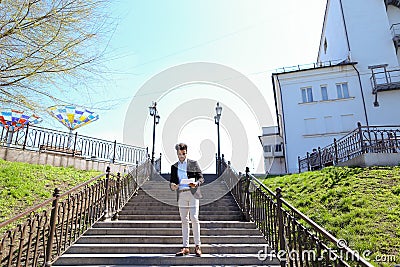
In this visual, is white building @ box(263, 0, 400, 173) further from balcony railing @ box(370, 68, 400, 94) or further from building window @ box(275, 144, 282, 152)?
building window @ box(275, 144, 282, 152)

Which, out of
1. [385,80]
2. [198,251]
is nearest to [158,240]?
Answer: [198,251]

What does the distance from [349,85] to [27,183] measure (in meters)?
20.3

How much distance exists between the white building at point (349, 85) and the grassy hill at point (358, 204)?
994 centimetres

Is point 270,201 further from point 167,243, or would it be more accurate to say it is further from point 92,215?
point 92,215

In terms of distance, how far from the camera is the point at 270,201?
4.76 meters

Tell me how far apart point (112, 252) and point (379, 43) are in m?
22.5

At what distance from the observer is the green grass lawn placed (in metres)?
6.58

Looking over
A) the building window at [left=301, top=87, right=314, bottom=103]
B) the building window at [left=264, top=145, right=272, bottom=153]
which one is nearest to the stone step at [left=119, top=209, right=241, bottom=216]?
the building window at [left=301, top=87, right=314, bottom=103]

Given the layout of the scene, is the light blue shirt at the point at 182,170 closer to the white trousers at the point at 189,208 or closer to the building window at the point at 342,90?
the white trousers at the point at 189,208

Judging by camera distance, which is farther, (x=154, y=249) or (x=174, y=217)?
(x=174, y=217)

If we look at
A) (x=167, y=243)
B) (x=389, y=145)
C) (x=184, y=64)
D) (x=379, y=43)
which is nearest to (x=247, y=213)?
(x=167, y=243)

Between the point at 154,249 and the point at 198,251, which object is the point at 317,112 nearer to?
the point at 198,251

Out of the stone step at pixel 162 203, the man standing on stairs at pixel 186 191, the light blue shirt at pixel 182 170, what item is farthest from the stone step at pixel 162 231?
the stone step at pixel 162 203

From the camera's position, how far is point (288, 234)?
12.4 feet
